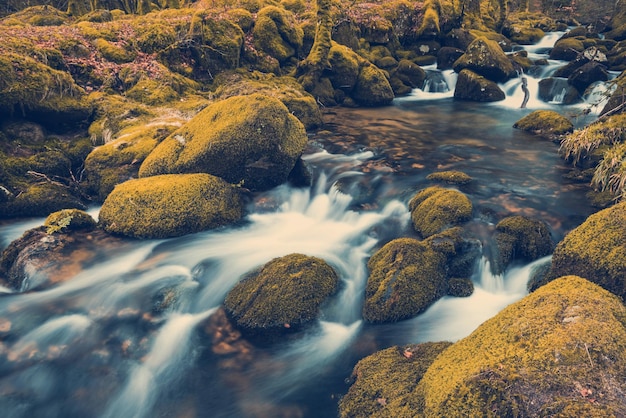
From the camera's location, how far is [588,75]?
61.0 feet

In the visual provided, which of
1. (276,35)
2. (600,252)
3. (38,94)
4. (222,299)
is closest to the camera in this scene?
(600,252)

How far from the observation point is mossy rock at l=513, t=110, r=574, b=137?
14.4m

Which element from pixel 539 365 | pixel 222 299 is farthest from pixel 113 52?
pixel 539 365

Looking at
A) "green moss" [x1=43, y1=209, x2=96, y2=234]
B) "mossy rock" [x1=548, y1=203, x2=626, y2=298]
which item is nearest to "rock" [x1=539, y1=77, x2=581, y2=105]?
"mossy rock" [x1=548, y1=203, x2=626, y2=298]

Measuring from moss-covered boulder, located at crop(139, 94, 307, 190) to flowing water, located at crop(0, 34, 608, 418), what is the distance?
842mm

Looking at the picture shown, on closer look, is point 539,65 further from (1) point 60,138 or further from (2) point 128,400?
(2) point 128,400

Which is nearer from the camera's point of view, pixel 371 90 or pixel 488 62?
pixel 371 90

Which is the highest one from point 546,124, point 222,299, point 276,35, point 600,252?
point 276,35

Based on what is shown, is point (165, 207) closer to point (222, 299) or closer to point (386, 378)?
point (222, 299)

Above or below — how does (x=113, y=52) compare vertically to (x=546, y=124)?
above

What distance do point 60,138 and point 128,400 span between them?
9146 mm

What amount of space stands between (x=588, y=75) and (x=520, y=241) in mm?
15849

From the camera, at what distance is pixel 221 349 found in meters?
5.99

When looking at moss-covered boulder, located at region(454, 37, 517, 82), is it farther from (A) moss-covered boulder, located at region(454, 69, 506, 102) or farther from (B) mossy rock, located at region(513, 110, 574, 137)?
(B) mossy rock, located at region(513, 110, 574, 137)
